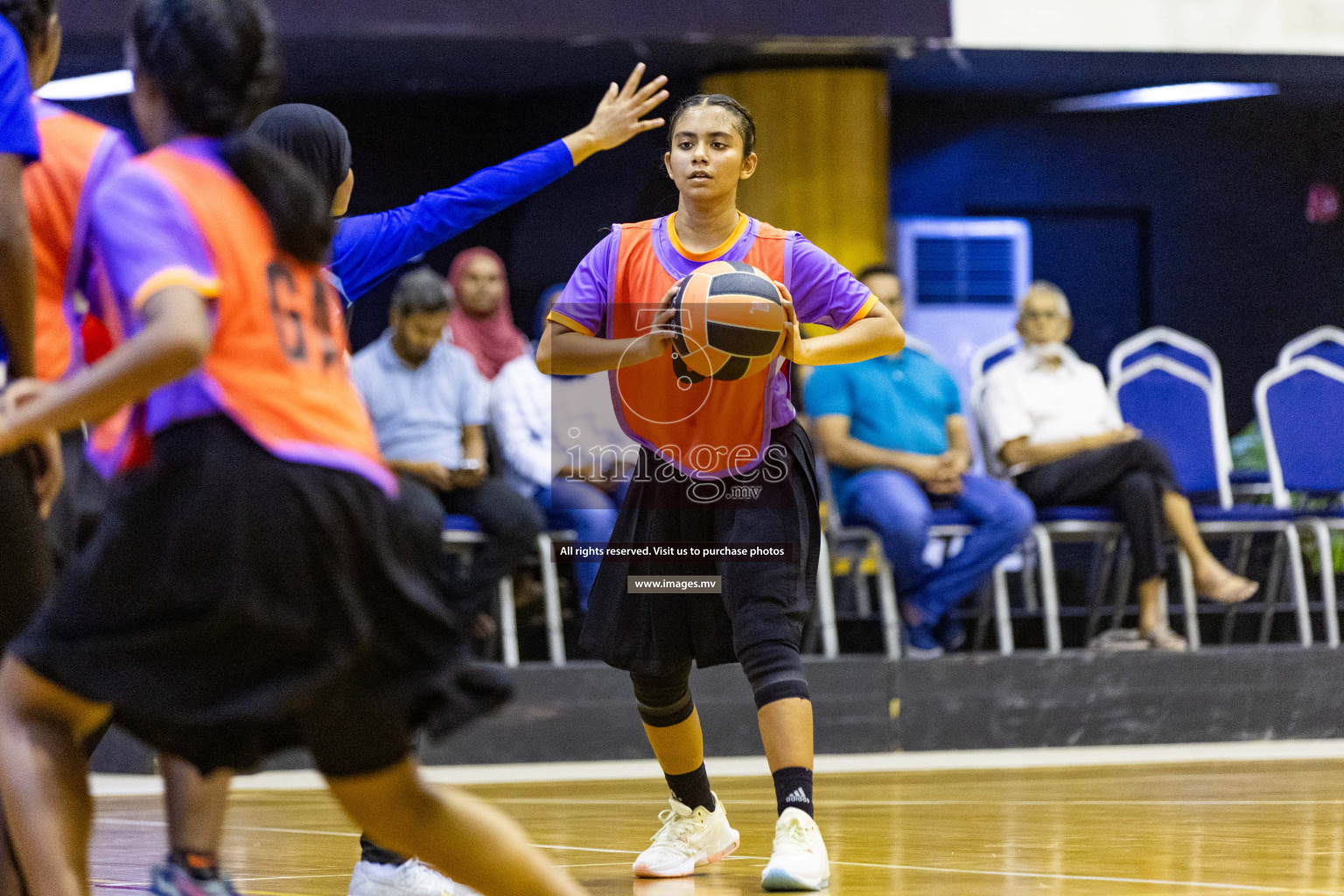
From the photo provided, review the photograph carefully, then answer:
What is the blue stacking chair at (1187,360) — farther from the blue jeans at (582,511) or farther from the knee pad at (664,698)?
the knee pad at (664,698)

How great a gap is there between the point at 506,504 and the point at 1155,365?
9.84ft

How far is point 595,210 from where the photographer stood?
885 centimetres

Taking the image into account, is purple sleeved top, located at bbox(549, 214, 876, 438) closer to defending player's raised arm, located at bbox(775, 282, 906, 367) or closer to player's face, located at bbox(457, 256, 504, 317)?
defending player's raised arm, located at bbox(775, 282, 906, 367)

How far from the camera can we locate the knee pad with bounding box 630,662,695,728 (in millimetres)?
3273

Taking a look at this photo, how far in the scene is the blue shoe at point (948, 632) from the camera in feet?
20.4

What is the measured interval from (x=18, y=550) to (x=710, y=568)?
1.39 m

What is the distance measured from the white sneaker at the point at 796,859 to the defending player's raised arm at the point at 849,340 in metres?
0.85

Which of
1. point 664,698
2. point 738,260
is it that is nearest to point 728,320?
point 738,260

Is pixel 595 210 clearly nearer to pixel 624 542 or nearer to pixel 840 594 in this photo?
pixel 840 594

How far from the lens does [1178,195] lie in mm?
11281

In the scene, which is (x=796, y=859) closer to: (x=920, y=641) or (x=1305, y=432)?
(x=920, y=641)

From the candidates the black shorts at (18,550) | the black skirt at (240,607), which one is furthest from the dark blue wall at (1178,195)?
the black skirt at (240,607)

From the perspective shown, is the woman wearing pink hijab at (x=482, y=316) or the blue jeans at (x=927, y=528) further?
the woman wearing pink hijab at (x=482, y=316)

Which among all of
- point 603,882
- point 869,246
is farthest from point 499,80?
point 603,882
